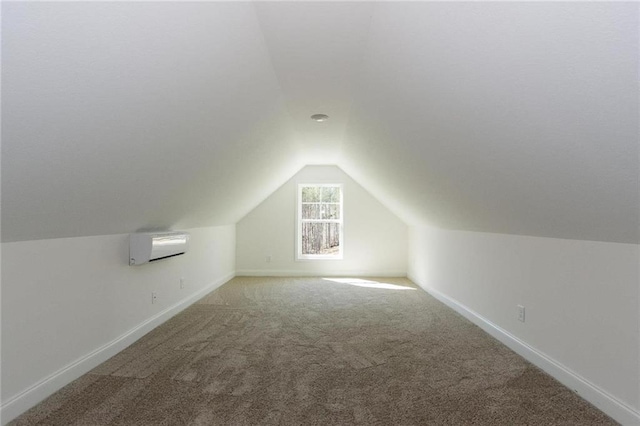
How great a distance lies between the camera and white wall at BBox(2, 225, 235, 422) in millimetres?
2064

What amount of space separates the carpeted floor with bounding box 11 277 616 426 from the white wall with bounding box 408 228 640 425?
0.13 m

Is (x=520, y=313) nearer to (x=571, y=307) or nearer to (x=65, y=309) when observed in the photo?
(x=571, y=307)

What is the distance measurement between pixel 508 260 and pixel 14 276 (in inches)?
143

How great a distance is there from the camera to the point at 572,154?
169 centimetres

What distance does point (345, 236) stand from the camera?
7402 millimetres

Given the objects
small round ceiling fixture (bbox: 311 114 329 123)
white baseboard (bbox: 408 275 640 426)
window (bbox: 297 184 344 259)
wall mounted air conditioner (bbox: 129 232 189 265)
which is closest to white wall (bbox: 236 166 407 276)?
window (bbox: 297 184 344 259)

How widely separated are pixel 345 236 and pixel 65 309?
540 cm

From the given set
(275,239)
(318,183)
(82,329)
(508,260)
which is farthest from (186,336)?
(318,183)

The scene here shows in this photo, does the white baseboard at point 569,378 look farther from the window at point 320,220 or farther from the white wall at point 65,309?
the window at point 320,220

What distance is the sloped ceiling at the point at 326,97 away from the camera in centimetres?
131

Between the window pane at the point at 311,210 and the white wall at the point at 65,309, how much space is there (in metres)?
3.97

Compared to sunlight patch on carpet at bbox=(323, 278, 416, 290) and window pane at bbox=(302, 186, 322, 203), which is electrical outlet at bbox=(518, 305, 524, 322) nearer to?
sunlight patch on carpet at bbox=(323, 278, 416, 290)

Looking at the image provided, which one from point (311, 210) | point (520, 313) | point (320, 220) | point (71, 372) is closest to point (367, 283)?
point (320, 220)

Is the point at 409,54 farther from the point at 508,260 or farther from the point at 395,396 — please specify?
the point at 508,260
